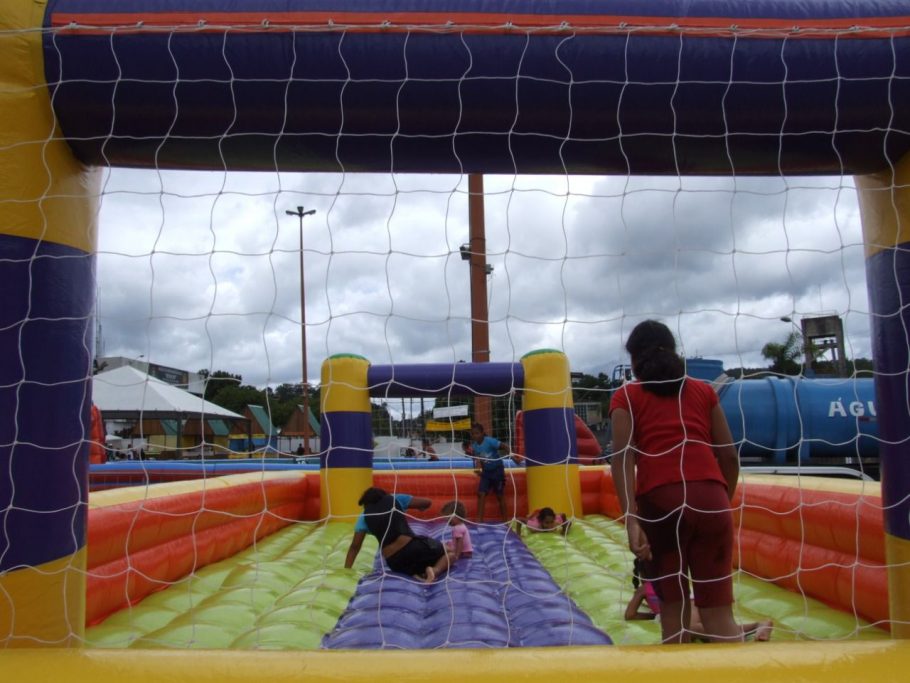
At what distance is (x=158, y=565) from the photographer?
107 inches

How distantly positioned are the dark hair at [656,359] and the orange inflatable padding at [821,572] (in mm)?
642

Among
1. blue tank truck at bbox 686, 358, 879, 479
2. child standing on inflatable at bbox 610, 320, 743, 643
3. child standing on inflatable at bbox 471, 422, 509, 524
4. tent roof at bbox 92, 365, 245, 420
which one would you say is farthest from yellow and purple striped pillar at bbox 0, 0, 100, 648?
tent roof at bbox 92, 365, 245, 420

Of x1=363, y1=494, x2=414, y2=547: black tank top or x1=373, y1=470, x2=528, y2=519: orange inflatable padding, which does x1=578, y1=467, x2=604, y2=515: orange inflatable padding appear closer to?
x1=373, y1=470, x2=528, y2=519: orange inflatable padding

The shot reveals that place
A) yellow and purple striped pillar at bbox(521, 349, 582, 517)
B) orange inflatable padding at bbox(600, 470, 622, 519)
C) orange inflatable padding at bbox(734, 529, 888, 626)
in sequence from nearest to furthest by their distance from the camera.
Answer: orange inflatable padding at bbox(734, 529, 888, 626)
yellow and purple striped pillar at bbox(521, 349, 582, 517)
orange inflatable padding at bbox(600, 470, 622, 519)

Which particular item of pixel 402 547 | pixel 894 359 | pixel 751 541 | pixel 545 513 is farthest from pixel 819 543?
pixel 545 513

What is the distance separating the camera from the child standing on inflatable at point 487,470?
472 centimetres

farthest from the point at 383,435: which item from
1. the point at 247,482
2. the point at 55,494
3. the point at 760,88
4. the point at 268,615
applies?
the point at 760,88

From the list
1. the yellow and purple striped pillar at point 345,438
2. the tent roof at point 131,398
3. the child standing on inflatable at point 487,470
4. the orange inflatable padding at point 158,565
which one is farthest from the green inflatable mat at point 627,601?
the tent roof at point 131,398

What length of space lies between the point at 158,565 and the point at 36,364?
153 centimetres

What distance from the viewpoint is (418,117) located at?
1.63 m

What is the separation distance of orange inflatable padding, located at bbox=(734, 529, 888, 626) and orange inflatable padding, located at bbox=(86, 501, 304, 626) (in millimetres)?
1889

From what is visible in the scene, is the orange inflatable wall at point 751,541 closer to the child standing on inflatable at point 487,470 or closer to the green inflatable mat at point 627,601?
the green inflatable mat at point 627,601

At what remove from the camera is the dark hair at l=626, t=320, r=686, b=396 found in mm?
1561

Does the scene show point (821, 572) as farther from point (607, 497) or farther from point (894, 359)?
point (607, 497)
